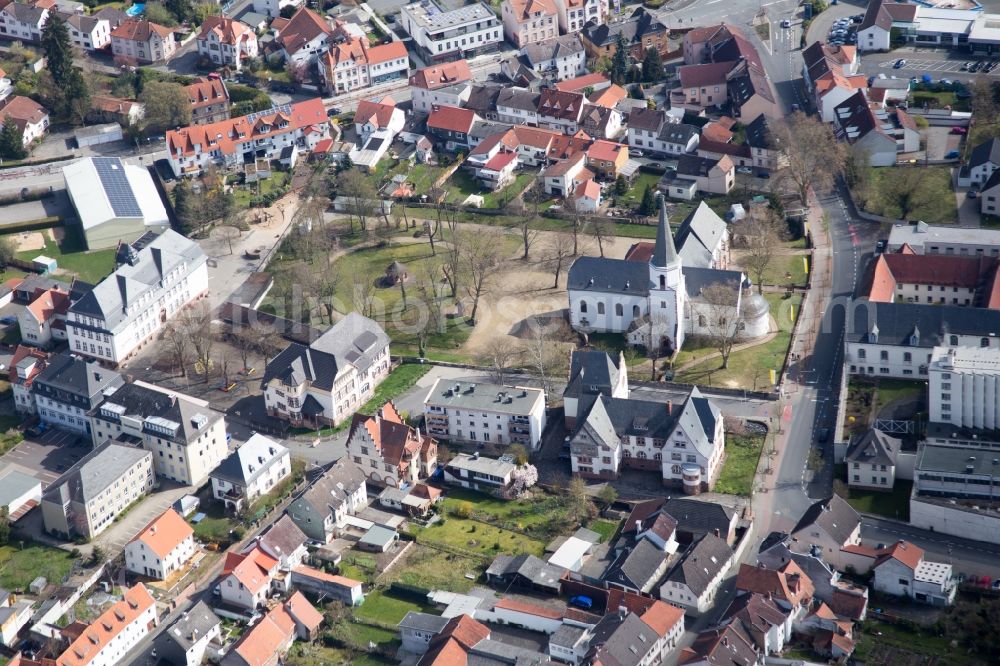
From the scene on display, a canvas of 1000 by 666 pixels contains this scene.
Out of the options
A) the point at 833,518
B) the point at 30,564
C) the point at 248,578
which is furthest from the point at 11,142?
the point at 833,518

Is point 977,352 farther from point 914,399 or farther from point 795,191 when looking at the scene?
point 795,191

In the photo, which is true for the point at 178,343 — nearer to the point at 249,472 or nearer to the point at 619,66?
the point at 249,472

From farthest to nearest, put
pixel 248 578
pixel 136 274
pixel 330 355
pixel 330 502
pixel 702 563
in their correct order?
pixel 136 274, pixel 330 355, pixel 330 502, pixel 248 578, pixel 702 563

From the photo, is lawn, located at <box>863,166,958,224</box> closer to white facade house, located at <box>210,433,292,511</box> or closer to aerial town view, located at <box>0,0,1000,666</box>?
aerial town view, located at <box>0,0,1000,666</box>

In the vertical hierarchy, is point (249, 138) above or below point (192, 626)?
above

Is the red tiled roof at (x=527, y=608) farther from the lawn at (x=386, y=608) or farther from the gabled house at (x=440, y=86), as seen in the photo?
the gabled house at (x=440, y=86)

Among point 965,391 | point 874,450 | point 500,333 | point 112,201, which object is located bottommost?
point 500,333

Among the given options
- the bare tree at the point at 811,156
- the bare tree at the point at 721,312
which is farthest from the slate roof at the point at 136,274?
the bare tree at the point at 811,156
